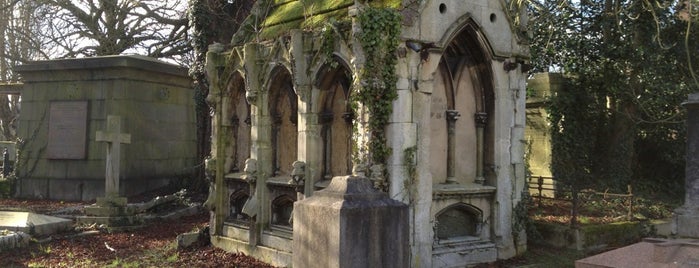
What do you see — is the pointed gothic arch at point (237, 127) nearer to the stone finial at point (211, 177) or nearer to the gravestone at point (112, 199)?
the stone finial at point (211, 177)

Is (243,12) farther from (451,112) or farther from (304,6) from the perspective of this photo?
(451,112)

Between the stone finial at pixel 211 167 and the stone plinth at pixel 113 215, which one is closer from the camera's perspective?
the stone finial at pixel 211 167

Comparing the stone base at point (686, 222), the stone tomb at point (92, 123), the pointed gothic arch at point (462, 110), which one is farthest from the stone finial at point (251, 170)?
the stone tomb at point (92, 123)

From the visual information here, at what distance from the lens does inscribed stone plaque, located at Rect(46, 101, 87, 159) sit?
53.4ft

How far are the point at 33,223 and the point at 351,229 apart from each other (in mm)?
9194

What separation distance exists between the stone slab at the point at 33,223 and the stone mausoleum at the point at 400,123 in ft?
11.6

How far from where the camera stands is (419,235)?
7.70 m

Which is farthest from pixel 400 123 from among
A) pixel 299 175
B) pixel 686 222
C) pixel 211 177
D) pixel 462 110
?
pixel 686 222

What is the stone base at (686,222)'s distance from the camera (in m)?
8.52

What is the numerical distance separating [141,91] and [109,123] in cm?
388

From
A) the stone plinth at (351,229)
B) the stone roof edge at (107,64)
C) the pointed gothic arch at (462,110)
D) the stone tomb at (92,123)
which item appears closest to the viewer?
the stone plinth at (351,229)

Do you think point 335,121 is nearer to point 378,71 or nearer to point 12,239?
point 378,71

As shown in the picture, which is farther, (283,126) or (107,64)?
(107,64)

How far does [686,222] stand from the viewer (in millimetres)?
8656
